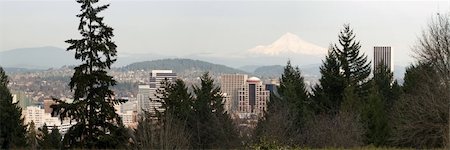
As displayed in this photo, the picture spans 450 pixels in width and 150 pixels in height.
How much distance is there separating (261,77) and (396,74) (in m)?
8.53

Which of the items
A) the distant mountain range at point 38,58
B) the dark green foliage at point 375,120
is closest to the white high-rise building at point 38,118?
the distant mountain range at point 38,58

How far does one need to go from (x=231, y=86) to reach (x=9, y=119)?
44.5 ft

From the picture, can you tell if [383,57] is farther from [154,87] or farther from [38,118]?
[38,118]

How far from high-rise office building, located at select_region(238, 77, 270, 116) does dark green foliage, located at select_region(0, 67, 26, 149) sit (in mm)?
9267

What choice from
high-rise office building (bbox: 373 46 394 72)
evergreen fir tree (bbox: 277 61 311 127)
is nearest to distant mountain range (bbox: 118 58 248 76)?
evergreen fir tree (bbox: 277 61 311 127)

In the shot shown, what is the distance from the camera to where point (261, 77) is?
33.7m

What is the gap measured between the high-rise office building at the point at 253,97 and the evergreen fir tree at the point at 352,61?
15.2 ft

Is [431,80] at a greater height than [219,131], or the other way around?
[431,80]

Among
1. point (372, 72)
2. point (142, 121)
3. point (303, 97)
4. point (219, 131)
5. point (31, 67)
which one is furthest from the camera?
point (372, 72)

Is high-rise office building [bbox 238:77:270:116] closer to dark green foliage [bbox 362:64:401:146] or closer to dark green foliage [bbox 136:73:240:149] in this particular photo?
dark green foliage [bbox 136:73:240:149]

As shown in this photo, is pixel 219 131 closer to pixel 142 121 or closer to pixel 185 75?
pixel 185 75

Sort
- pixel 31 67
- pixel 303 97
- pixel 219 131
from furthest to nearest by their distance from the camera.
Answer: pixel 303 97 → pixel 219 131 → pixel 31 67

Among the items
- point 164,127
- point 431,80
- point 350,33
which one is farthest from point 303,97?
point 164,127

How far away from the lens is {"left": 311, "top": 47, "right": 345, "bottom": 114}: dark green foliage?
28.9 m
